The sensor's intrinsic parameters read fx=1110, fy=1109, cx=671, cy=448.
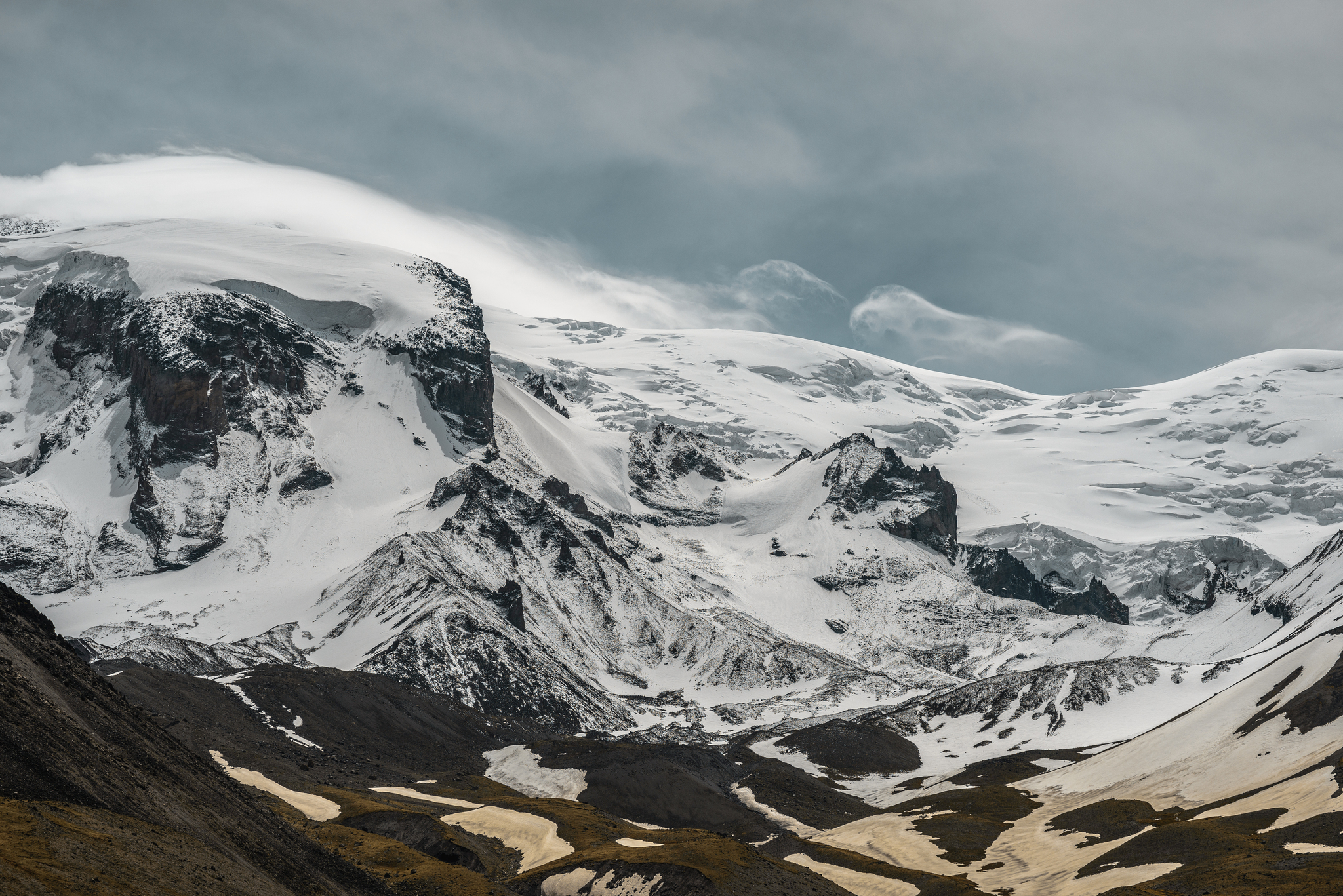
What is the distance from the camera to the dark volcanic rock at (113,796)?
50.4m

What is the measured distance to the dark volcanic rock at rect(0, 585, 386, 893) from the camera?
5038 centimetres

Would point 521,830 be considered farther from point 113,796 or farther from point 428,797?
point 113,796

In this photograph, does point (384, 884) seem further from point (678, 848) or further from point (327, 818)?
point (327, 818)

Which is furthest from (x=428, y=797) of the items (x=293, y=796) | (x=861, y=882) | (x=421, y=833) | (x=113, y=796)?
(x=113, y=796)

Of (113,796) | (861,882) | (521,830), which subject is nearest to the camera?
(113,796)

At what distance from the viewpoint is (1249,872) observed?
92.1m

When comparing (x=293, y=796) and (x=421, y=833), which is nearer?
(x=421, y=833)

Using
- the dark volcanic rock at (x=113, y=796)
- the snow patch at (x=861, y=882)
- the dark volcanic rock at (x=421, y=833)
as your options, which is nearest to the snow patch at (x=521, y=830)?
the dark volcanic rock at (x=421, y=833)

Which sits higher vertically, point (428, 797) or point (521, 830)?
point (521, 830)

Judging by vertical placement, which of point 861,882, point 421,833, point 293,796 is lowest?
point 861,882

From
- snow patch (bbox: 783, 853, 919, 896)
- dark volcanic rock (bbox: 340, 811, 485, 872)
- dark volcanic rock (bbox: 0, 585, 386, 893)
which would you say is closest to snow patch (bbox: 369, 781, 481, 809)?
dark volcanic rock (bbox: 340, 811, 485, 872)

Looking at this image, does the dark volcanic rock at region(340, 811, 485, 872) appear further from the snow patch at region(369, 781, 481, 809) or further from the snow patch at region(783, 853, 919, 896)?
the snow patch at region(783, 853, 919, 896)

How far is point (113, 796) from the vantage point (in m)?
57.7

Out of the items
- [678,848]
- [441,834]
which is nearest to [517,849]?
[441,834]
